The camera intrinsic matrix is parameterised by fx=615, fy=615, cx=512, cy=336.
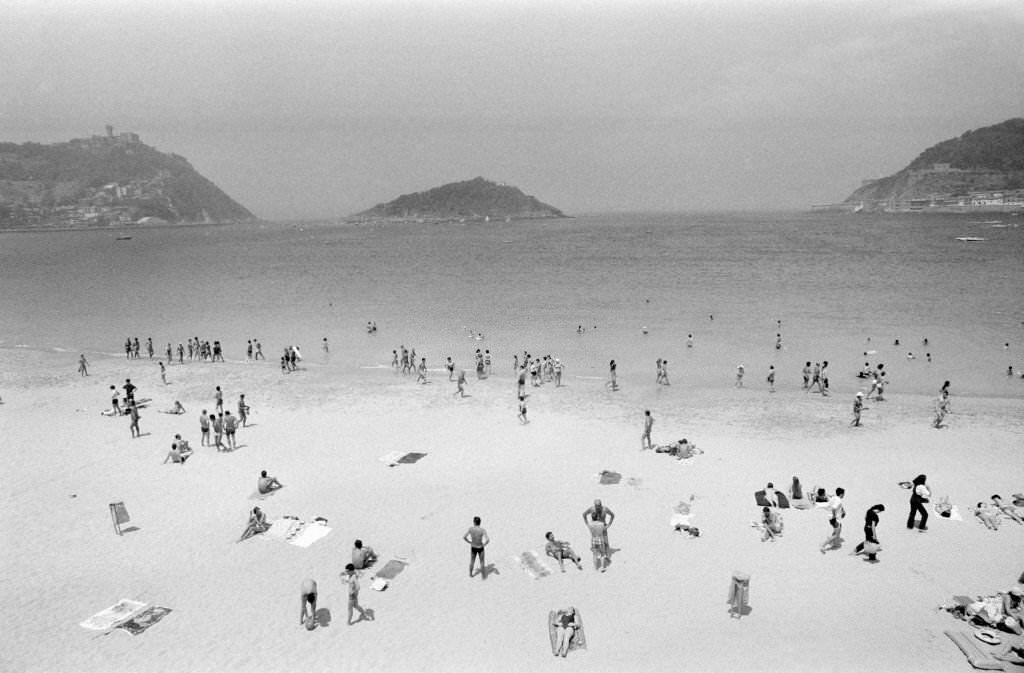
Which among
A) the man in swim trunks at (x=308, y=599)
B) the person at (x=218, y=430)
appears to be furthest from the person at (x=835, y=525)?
the person at (x=218, y=430)

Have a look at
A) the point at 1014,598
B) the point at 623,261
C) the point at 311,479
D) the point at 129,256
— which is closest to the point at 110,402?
the point at 311,479

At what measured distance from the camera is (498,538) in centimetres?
1355

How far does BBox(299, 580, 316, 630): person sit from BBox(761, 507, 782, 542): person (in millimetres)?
9049

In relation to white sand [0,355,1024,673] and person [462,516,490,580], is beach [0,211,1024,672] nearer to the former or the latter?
white sand [0,355,1024,673]

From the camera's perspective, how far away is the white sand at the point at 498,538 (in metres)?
10.1

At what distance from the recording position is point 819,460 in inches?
691

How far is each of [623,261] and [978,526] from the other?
3191 inches

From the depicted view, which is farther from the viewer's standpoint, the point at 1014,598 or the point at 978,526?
the point at 978,526

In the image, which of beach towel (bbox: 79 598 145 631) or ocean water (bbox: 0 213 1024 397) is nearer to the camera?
beach towel (bbox: 79 598 145 631)

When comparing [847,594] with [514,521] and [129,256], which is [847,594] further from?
[129,256]

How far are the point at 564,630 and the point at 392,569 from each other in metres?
4.09

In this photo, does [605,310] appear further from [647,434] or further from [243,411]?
[243,411]

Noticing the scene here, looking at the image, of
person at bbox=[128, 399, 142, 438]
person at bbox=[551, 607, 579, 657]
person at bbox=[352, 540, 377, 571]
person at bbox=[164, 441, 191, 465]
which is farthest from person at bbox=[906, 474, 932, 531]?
person at bbox=[128, 399, 142, 438]

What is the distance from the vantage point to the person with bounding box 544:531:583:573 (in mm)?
12242
